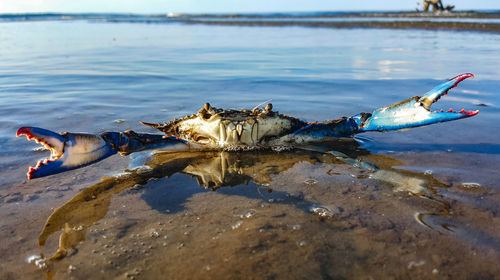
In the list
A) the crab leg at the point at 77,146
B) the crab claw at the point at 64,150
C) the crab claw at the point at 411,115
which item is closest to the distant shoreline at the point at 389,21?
the crab claw at the point at 411,115

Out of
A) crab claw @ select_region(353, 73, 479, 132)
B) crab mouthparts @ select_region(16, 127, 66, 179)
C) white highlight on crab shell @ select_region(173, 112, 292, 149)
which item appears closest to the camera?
crab mouthparts @ select_region(16, 127, 66, 179)

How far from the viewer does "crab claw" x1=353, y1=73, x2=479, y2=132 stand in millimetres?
3877

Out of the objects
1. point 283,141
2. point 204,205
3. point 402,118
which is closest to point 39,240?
point 204,205

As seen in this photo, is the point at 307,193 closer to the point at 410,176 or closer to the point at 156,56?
the point at 410,176

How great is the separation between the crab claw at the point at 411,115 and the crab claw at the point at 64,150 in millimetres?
2733

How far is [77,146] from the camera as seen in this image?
340 cm

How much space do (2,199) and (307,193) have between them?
101 inches

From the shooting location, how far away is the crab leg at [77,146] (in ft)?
10.3

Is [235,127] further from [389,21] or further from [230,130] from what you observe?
[389,21]

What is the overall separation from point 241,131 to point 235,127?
81mm

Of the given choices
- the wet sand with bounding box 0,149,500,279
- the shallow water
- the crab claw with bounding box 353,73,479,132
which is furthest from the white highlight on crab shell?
the crab claw with bounding box 353,73,479,132

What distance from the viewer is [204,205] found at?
3.26m

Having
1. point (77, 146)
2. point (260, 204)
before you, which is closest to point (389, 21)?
point (260, 204)

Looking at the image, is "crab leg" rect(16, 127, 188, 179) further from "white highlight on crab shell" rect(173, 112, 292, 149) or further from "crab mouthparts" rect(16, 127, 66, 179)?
"white highlight on crab shell" rect(173, 112, 292, 149)
